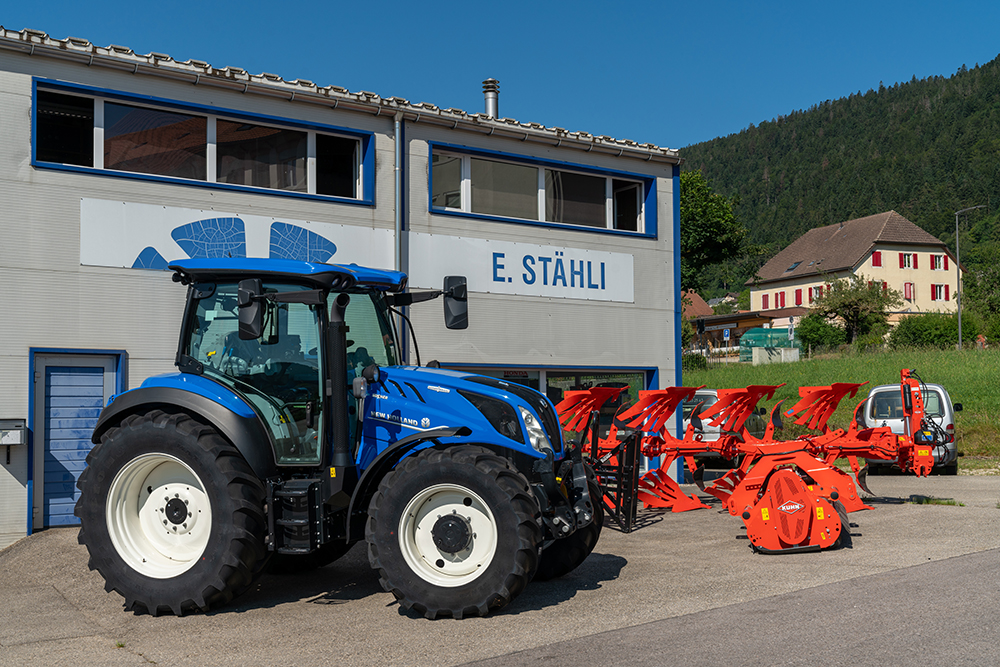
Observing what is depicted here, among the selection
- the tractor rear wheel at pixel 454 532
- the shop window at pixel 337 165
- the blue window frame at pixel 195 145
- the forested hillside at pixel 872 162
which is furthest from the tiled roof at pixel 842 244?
the tractor rear wheel at pixel 454 532

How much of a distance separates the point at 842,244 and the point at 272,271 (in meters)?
72.6

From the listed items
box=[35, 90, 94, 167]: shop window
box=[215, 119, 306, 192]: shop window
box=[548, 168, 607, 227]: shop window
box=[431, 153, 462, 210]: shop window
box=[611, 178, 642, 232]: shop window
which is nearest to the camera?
box=[35, 90, 94, 167]: shop window

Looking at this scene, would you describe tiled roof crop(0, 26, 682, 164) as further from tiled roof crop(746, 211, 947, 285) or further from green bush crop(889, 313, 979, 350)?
tiled roof crop(746, 211, 947, 285)

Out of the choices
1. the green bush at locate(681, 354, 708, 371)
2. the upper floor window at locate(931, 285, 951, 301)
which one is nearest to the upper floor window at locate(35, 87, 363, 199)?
the green bush at locate(681, 354, 708, 371)

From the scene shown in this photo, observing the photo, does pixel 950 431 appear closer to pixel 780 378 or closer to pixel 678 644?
pixel 678 644

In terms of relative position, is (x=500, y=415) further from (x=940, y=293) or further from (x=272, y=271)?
(x=940, y=293)

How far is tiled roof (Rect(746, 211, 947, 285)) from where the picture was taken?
69188mm

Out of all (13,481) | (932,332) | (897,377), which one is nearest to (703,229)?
(932,332)

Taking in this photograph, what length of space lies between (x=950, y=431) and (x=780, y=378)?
1819 centimetres

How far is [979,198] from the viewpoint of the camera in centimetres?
10638

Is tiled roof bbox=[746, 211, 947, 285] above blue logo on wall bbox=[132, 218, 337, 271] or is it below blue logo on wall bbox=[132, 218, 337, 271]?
above

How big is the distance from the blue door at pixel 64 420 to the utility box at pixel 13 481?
16 cm

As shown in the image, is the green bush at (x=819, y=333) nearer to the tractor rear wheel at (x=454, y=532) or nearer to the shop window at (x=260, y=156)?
the shop window at (x=260, y=156)

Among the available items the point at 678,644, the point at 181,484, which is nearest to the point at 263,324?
the point at 181,484
